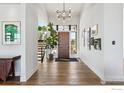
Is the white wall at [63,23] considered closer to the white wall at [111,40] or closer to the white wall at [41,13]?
the white wall at [41,13]

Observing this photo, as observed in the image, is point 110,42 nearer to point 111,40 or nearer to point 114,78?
point 111,40

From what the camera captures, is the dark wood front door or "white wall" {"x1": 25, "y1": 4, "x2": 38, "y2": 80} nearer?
"white wall" {"x1": 25, "y1": 4, "x2": 38, "y2": 80}

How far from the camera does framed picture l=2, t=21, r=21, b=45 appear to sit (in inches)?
239

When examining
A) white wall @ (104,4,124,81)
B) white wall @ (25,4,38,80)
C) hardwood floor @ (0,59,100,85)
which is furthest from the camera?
white wall @ (25,4,38,80)

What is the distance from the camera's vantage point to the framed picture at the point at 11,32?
608cm

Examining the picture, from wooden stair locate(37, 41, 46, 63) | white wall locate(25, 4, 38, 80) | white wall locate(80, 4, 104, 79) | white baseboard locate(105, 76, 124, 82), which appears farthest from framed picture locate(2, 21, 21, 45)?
wooden stair locate(37, 41, 46, 63)

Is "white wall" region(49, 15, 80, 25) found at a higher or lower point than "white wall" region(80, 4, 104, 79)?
higher

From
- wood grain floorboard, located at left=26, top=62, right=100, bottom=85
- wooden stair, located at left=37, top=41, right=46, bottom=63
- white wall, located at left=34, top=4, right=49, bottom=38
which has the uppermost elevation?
white wall, located at left=34, top=4, right=49, bottom=38

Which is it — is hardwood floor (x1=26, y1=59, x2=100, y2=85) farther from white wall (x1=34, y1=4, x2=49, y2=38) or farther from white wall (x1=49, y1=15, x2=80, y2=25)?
white wall (x1=49, y1=15, x2=80, y2=25)

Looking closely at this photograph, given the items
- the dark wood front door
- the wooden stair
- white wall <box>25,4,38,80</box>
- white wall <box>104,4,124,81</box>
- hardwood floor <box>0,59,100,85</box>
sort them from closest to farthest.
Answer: hardwood floor <box>0,59,100,85</box>
white wall <box>104,4,124,81</box>
white wall <box>25,4,38,80</box>
the wooden stair
the dark wood front door

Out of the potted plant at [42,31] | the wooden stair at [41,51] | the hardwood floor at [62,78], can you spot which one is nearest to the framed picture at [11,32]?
the hardwood floor at [62,78]

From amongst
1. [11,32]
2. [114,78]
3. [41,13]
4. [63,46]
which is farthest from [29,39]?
[63,46]
